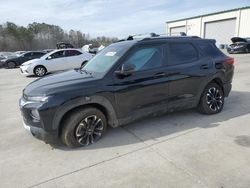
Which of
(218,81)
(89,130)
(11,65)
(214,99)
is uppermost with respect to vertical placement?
(218,81)

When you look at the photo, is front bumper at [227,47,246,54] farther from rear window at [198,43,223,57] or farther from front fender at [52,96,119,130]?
front fender at [52,96,119,130]

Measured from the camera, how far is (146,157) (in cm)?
345

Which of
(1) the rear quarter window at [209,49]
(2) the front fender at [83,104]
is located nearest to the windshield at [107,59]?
(2) the front fender at [83,104]

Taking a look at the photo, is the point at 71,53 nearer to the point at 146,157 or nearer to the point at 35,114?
the point at 35,114

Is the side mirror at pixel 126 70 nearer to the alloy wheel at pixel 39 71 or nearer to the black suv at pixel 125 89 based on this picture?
the black suv at pixel 125 89

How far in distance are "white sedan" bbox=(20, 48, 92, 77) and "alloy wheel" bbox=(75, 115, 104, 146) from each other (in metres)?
9.63

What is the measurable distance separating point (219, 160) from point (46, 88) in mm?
2800

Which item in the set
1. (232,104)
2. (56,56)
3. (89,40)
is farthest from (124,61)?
(89,40)

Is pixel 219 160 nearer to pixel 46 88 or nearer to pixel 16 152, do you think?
pixel 46 88


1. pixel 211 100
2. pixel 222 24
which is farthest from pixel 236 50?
pixel 211 100

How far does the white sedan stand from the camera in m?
13.1

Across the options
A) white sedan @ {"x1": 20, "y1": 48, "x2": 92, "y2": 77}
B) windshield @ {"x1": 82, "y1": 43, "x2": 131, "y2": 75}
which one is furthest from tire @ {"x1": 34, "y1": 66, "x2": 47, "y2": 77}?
windshield @ {"x1": 82, "y1": 43, "x2": 131, "y2": 75}

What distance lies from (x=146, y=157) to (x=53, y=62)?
1138cm

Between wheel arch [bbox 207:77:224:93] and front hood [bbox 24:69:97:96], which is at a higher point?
front hood [bbox 24:69:97:96]
